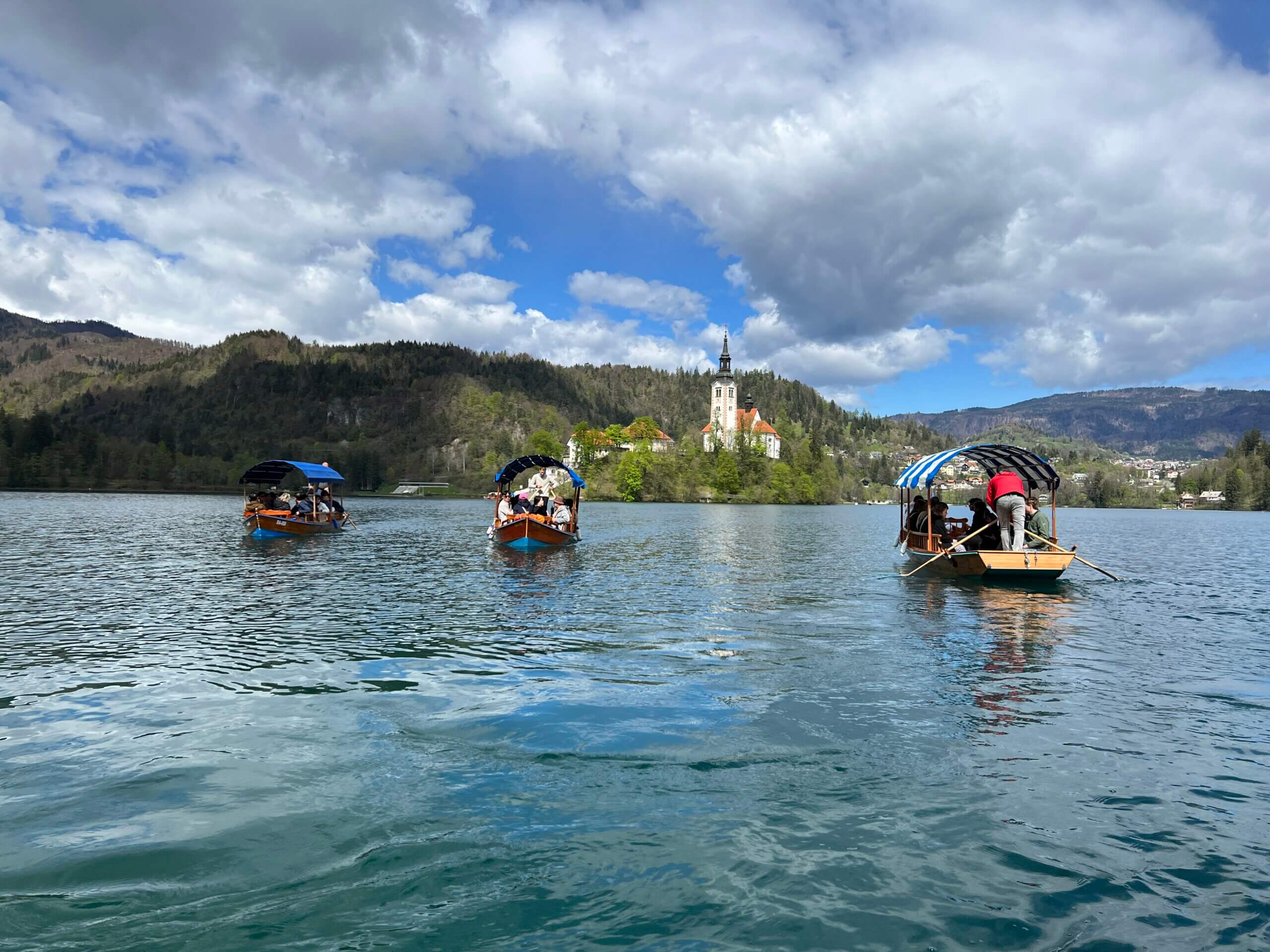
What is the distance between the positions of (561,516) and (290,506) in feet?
76.8

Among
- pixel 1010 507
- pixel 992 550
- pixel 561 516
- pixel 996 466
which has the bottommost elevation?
pixel 992 550

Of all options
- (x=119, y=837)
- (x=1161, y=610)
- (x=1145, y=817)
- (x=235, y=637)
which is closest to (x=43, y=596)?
(x=235, y=637)

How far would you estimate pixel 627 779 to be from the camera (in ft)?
33.1

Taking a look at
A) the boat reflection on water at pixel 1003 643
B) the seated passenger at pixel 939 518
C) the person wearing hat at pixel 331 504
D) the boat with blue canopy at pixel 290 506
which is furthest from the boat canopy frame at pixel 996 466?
the person wearing hat at pixel 331 504

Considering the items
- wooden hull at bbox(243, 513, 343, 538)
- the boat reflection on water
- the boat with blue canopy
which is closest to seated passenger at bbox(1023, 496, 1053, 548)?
the boat reflection on water

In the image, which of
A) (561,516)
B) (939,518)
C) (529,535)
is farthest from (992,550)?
(529,535)

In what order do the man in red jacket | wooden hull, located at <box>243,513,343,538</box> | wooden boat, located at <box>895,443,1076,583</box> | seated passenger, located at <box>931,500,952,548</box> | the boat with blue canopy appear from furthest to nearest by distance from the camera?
the boat with blue canopy → wooden hull, located at <box>243,513,343,538</box> → seated passenger, located at <box>931,500,952,548</box> → the man in red jacket → wooden boat, located at <box>895,443,1076,583</box>

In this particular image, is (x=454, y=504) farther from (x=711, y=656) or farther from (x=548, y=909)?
(x=548, y=909)

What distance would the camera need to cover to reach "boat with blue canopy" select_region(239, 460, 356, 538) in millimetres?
55031

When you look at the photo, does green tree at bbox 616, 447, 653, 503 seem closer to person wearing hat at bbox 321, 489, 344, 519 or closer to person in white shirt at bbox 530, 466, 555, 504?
person wearing hat at bbox 321, 489, 344, 519

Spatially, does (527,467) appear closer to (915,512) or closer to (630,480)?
(915,512)

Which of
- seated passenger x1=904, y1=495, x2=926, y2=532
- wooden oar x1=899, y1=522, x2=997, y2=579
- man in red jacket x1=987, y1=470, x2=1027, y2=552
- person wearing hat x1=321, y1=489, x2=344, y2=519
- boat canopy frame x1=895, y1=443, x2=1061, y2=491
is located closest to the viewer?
man in red jacket x1=987, y1=470, x2=1027, y2=552

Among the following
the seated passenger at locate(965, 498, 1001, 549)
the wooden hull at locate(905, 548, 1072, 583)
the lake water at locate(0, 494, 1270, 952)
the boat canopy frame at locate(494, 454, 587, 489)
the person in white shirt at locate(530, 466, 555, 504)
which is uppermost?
the boat canopy frame at locate(494, 454, 587, 489)

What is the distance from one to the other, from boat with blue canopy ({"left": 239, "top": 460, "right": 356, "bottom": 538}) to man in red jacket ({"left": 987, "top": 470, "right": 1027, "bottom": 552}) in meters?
43.9
